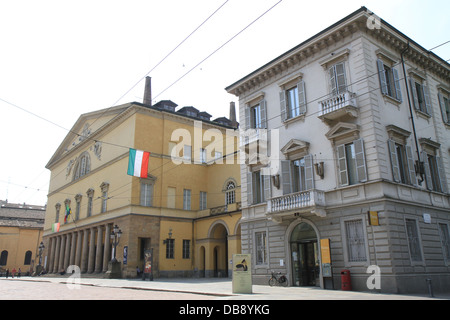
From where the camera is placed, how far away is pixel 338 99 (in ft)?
60.2

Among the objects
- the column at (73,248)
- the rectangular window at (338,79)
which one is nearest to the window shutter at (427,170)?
the rectangular window at (338,79)

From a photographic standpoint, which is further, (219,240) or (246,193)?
(219,240)

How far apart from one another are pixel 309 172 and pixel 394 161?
4003 millimetres

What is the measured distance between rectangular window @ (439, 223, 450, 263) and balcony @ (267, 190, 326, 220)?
617cm

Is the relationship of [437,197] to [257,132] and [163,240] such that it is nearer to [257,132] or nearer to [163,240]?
[257,132]

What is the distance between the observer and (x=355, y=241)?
17.4 metres

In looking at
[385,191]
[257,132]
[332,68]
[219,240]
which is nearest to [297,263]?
[385,191]

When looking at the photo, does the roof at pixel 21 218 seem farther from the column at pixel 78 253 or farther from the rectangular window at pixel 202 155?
the rectangular window at pixel 202 155

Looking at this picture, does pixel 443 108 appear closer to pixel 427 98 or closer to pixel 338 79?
pixel 427 98

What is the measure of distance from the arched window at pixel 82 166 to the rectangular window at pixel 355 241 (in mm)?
34433

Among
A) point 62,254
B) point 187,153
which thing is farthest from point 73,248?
point 187,153

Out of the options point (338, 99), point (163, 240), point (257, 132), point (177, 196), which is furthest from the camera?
point (177, 196)

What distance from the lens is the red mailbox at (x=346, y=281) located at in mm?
16781

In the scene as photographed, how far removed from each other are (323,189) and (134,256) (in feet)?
67.1
